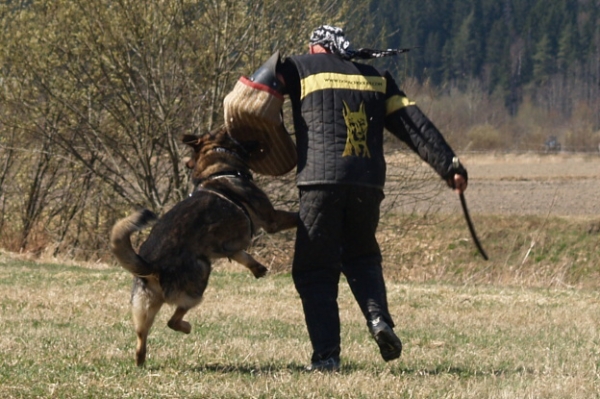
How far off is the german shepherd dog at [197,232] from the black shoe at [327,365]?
0.73 m

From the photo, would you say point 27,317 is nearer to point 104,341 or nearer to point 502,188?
point 104,341

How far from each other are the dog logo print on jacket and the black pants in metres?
0.19

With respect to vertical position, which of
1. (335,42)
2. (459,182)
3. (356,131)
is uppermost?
(335,42)

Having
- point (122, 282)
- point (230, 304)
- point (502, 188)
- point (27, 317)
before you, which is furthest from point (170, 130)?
point (502, 188)

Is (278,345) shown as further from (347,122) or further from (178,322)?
(347,122)

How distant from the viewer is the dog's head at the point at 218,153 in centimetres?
619

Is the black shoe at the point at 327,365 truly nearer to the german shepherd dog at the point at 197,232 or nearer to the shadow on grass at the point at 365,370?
the shadow on grass at the point at 365,370

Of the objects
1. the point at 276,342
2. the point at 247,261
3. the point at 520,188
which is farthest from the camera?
the point at 520,188

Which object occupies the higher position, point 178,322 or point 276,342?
point 178,322

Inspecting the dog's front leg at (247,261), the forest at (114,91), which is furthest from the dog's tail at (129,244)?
the forest at (114,91)

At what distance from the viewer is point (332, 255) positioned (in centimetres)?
574

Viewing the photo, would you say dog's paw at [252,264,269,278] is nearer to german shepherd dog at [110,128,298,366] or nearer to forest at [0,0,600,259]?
german shepherd dog at [110,128,298,366]

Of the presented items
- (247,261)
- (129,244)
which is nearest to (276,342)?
(247,261)

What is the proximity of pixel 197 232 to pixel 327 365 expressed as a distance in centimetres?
101
